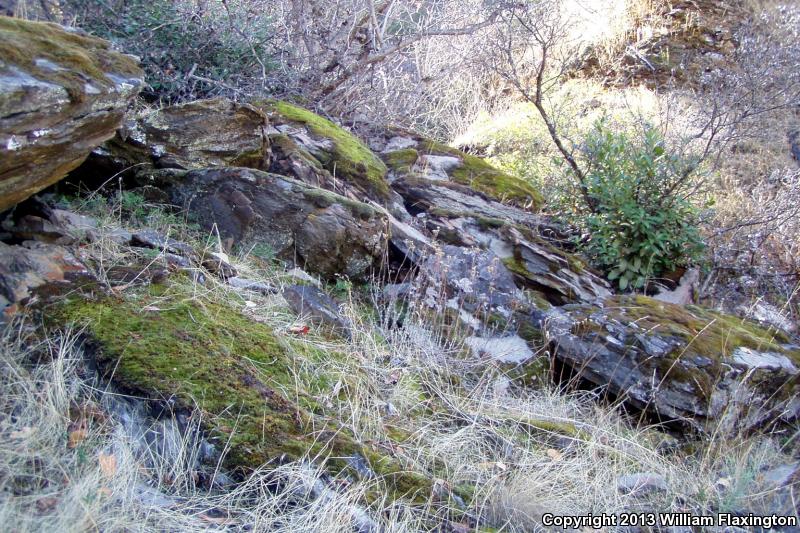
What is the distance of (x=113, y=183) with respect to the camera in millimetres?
4523

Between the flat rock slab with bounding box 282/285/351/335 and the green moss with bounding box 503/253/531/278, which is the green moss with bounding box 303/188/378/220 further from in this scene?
the green moss with bounding box 503/253/531/278

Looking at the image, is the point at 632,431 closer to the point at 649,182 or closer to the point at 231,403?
the point at 231,403

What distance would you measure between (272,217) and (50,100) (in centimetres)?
184

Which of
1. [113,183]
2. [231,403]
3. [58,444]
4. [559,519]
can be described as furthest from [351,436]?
[113,183]

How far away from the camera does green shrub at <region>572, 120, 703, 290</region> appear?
5738 millimetres

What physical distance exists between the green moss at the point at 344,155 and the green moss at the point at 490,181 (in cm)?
118

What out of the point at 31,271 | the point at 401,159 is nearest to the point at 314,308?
the point at 31,271

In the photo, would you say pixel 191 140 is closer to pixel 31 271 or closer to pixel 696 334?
pixel 31 271

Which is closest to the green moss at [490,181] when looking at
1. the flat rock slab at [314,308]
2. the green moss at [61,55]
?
the flat rock slab at [314,308]

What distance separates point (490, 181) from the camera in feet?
23.9

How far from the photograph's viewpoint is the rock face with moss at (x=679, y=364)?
391cm

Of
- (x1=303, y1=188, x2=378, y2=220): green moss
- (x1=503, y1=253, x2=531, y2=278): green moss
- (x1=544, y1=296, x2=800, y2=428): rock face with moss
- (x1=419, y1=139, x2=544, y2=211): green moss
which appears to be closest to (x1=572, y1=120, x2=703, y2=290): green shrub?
(x1=503, y1=253, x2=531, y2=278): green moss

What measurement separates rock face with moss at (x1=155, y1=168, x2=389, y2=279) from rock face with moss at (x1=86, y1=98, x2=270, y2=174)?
263 millimetres

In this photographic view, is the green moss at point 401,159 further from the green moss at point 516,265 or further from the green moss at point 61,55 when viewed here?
the green moss at point 61,55
